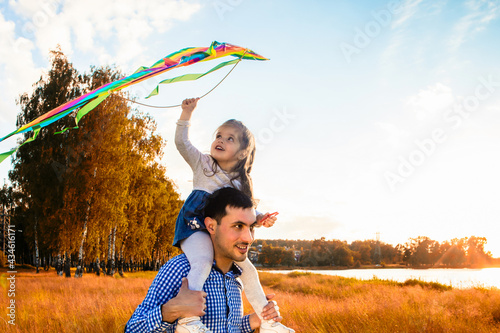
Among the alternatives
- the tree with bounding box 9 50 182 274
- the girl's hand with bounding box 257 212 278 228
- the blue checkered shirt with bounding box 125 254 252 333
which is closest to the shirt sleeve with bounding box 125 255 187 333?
the blue checkered shirt with bounding box 125 254 252 333

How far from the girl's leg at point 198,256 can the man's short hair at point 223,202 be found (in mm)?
185

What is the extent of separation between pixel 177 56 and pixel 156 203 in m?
24.3

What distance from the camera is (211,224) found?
7.97ft

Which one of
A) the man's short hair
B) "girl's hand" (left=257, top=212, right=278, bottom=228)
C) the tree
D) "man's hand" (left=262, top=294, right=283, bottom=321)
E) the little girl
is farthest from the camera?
the tree

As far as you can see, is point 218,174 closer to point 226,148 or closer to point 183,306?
point 226,148

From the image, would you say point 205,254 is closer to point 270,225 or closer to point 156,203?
point 270,225

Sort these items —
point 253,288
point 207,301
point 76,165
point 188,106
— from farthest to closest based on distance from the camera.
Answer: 1. point 76,165
2. point 188,106
3. point 253,288
4. point 207,301

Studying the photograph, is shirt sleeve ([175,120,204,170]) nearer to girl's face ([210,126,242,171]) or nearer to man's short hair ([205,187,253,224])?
girl's face ([210,126,242,171])

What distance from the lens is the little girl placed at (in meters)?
2.66

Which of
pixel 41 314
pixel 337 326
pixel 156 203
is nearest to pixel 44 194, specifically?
pixel 156 203

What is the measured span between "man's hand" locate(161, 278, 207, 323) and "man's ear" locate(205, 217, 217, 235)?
55 centimetres

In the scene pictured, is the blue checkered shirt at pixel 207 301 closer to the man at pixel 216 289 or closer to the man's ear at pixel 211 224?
the man at pixel 216 289

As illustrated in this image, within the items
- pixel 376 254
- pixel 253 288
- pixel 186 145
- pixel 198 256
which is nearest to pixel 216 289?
pixel 198 256

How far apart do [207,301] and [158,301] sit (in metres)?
0.34
